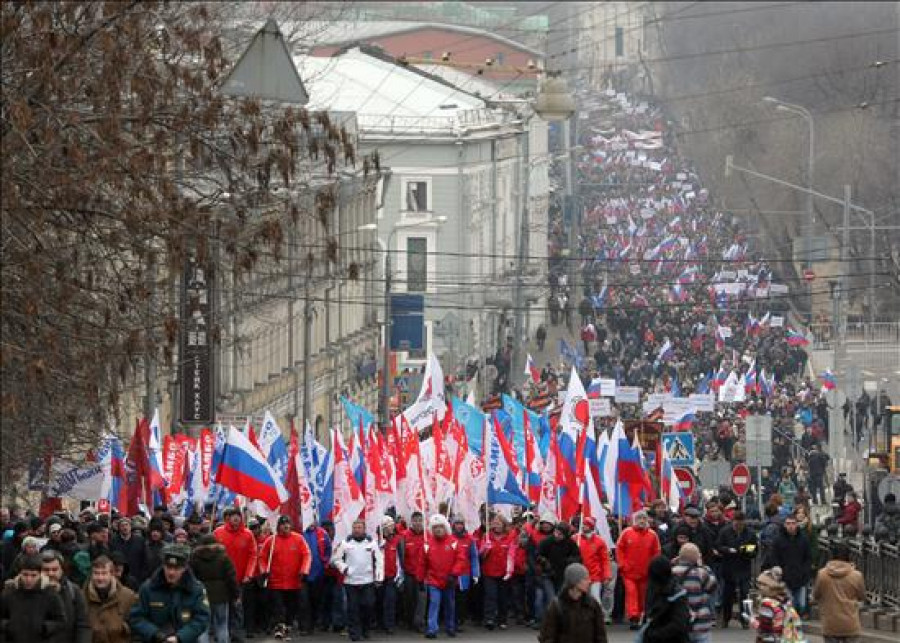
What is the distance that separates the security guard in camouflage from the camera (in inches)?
778

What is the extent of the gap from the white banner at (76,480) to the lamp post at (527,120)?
15240 millimetres

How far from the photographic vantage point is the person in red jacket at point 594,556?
2939 centimetres

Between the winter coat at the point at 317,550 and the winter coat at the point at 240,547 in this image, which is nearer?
the winter coat at the point at 240,547

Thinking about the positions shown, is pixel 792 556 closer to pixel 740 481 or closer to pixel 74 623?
pixel 740 481

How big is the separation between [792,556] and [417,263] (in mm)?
62613

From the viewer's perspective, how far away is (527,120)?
95.8 meters

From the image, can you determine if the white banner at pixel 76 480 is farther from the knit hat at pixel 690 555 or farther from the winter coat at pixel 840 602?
the knit hat at pixel 690 555

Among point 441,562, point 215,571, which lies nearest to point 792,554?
point 441,562

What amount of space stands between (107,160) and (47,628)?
321 cm

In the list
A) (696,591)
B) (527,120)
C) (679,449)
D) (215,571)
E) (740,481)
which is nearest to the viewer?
(696,591)

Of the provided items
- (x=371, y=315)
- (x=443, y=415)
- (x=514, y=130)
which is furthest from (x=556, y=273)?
(x=443, y=415)

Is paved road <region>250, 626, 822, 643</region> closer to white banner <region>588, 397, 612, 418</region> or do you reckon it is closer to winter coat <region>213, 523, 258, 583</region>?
winter coat <region>213, 523, 258, 583</region>

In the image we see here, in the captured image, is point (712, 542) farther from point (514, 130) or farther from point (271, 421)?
point (514, 130)

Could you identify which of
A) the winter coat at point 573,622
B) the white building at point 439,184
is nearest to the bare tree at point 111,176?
the winter coat at point 573,622
